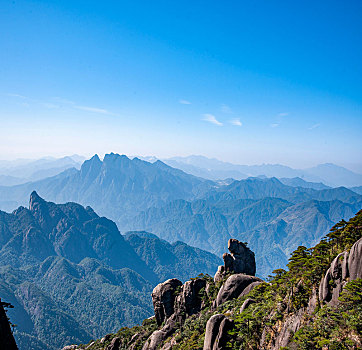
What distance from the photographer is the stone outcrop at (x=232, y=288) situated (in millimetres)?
49116

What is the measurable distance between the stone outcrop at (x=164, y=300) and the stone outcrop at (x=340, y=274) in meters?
42.0

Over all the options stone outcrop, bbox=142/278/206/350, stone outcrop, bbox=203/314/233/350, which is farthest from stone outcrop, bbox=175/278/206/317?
stone outcrop, bbox=203/314/233/350

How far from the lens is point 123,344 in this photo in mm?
59031

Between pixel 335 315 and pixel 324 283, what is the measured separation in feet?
13.7

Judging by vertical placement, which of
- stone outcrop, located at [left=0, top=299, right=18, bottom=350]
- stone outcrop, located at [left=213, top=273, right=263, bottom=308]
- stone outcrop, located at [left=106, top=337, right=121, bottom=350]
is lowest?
stone outcrop, located at [left=106, top=337, right=121, bottom=350]

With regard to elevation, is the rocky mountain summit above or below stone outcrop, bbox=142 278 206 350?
above

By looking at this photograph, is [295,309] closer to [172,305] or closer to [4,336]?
[4,336]

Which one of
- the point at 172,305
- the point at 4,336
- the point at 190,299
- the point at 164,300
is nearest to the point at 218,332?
the point at 4,336

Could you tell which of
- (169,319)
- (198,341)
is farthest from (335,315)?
(169,319)

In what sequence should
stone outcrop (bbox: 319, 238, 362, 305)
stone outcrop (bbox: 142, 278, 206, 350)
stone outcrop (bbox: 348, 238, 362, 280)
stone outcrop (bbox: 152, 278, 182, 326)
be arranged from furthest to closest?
stone outcrop (bbox: 152, 278, 182, 326), stone outcrop (bbox: 142, 278, 206, 350), stone outcrop (bbox: 319, 238, 362, 305), stone outcrop (bbox: 348, 238, 362, 280)

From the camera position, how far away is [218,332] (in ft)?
98.5

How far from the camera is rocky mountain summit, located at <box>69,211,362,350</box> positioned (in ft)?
64.8

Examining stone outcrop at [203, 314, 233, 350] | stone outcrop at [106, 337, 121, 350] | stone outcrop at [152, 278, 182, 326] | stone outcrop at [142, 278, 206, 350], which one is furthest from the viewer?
stone outcrop at [106, 337, 121, 350]

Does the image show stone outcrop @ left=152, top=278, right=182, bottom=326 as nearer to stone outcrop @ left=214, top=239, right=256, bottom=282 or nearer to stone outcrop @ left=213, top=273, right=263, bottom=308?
stone outcrop @ left=214, top=239, right=256, bottom=282
